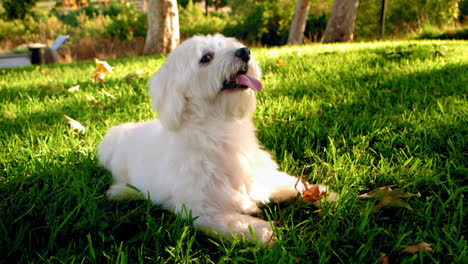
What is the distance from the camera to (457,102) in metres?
3.07

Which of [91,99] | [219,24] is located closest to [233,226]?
[91,99]

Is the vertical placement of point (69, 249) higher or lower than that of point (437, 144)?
lower

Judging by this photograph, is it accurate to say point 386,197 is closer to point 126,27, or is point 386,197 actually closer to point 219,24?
point 126,27

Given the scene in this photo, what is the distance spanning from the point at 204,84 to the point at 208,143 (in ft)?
1.32

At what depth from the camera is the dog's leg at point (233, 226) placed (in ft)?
5.13

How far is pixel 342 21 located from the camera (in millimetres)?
11930

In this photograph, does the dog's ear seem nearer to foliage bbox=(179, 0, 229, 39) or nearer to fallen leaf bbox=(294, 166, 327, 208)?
fallen leaf bbox=(294, 166, 327, 208)

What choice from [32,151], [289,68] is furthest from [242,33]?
[32,151]

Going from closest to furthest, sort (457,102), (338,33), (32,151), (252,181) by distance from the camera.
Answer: (252,181) → (32,151) → (457,102) → (338,33)

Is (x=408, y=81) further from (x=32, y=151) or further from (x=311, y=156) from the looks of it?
(x=32, y=151)

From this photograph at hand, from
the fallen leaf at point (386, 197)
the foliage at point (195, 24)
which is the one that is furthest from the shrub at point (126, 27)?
the fallen leaf at point (386, 197)

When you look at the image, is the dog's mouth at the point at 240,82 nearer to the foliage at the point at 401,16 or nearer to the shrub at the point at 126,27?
the shrub at the point at 126,27

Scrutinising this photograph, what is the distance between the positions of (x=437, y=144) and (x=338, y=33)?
10935 millimetres

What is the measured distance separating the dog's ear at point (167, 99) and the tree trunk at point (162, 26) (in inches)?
317
